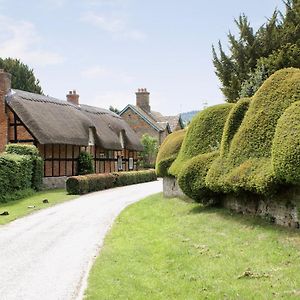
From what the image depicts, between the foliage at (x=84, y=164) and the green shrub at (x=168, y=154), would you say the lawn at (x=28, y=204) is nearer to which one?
the green shrub at (x=168, y=154)

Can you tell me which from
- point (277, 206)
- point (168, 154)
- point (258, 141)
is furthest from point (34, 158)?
point (277, 206)

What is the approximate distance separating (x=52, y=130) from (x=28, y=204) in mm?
9932

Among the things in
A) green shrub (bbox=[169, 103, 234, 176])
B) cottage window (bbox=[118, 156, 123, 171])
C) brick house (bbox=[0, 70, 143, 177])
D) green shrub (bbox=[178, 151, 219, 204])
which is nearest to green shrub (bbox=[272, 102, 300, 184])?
green shrub (bbox=[178, 151, 219, 204])

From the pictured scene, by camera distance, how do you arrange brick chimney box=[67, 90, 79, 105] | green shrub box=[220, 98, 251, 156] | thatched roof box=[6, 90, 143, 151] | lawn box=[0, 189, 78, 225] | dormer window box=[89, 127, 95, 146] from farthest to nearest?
brick chimney box=[67, 90, 79, 105] < dormer window box=[89, 127, 95, 146] < thatched roof box=[6, 90, 143, 151] < lawn box=[0, 189, 78, 225] < green shrub box=[220, 98, 251, 156]

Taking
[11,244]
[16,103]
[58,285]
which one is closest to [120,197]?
[16,103]

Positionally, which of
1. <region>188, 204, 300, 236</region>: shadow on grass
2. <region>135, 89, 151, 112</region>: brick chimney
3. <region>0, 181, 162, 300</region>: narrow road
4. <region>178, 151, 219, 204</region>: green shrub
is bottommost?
<region>0, 181, 162, 300</region>: narrow road

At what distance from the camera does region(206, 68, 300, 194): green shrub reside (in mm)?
12422

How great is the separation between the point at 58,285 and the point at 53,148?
82.5 ft

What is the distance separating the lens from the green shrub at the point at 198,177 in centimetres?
1611

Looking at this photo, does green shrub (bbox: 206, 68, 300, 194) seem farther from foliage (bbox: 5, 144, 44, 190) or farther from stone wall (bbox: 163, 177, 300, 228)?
foliage (bbox: 5, 144, 44, 190)

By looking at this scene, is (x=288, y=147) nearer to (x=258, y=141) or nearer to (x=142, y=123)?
(x=258, y=141)

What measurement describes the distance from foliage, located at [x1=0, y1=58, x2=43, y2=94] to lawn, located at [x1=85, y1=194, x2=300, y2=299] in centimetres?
4814

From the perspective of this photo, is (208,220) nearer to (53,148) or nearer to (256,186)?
(256,186)

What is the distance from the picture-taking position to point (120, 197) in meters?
26.6
